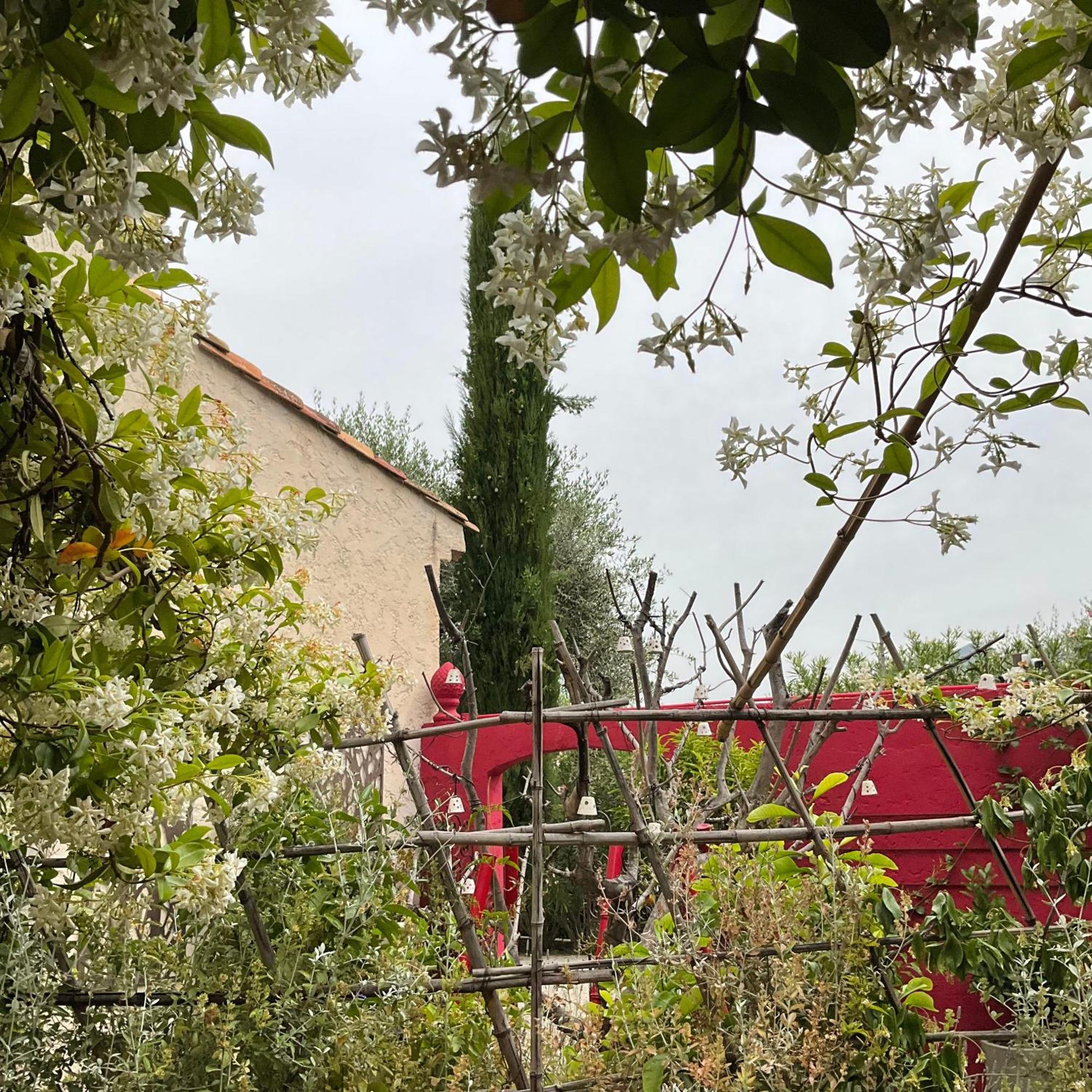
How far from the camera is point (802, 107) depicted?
0.43 metres

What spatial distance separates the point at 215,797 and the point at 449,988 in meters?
0.67

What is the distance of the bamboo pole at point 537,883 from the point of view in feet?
5.56

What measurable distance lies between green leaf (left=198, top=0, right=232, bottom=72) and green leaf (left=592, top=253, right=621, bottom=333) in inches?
8.7

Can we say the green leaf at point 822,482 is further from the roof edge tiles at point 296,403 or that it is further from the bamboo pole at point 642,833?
the roof edge tiles at point 296,403

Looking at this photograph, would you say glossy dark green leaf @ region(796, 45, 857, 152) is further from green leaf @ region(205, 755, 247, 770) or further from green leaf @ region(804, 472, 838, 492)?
green leaf @ region(205, 755, 247, 770)

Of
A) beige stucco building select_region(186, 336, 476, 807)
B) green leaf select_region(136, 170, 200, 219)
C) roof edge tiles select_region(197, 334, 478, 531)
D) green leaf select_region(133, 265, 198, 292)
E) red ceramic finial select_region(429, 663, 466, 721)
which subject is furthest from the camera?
red ceramic finial select_region(429, 663, 466, 721)

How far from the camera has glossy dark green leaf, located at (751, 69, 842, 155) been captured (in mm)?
425

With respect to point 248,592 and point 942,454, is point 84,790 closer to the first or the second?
point 248,592

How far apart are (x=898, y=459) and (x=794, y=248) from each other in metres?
0.28

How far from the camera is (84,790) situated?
47.9 inches

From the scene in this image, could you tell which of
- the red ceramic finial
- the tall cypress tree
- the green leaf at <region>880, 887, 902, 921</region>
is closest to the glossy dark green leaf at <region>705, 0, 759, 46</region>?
the green leaf at <region>880, 887, 902, 921</region>

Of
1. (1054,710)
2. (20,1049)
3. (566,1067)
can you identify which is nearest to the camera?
(20,1049)

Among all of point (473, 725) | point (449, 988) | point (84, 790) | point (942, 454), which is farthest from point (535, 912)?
point (942, 454)

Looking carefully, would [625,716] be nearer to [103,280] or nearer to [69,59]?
[103,280]
